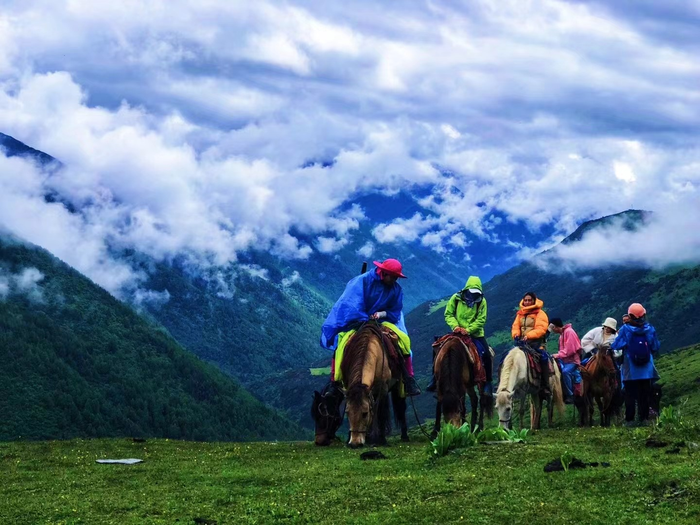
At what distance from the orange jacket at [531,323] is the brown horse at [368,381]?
19.9 ft

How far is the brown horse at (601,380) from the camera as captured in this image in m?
30.7

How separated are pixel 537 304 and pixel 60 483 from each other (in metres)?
16.5

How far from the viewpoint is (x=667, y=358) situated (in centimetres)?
12425

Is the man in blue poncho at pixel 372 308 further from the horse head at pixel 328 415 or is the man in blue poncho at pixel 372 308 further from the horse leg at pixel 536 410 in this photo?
the horse leg at pixel 536 410

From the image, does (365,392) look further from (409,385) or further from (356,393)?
(409,385)

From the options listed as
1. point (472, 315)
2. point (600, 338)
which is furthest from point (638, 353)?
point (600, 338)

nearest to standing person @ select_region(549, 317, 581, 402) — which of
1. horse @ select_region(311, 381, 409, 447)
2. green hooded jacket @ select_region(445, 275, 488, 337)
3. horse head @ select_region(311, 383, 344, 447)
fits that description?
green hooded jacket @ select_region(445, 275, 488, 337)

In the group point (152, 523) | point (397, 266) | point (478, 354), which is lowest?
point (152, 523)

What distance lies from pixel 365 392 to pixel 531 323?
960 centimetres

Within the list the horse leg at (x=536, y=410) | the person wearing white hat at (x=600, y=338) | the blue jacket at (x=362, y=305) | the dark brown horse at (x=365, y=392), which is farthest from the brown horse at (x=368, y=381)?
the person wearing white hat at (x=600, y=338)

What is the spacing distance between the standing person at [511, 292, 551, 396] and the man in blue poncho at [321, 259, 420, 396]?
5.02 m

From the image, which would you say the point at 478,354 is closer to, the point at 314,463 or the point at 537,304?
the point at 537,304

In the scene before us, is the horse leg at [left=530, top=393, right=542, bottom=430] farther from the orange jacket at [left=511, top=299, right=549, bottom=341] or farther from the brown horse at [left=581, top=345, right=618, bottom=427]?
the brown horse at [left=581, top=345, right=618, bottom=427]

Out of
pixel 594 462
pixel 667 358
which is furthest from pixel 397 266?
pixel 667 358
